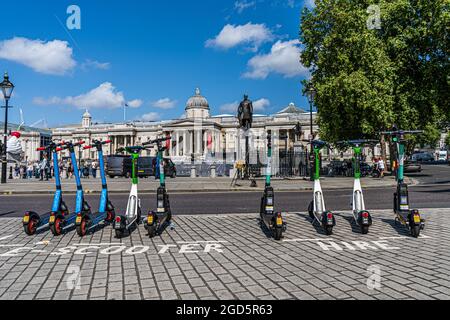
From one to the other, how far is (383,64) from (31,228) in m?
25.7

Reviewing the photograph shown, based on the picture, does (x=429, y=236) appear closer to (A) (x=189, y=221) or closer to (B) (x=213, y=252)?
(B) (x=213, y=252)

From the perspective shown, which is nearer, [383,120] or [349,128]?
[383,120]

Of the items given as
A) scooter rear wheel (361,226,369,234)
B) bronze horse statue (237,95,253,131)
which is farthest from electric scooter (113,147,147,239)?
bronze horse statue (237,95,253,131)

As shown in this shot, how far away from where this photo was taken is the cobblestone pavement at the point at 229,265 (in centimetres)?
373

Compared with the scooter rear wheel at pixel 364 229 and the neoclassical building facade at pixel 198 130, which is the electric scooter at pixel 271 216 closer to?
the scooter rear wheel at pixel 364 229

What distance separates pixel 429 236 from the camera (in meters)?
6.47

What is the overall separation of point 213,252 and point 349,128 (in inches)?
1044

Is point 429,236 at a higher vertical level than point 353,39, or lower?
lower

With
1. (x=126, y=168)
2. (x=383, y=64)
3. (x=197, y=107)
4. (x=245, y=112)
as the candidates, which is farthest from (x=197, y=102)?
(x=245, y=112)

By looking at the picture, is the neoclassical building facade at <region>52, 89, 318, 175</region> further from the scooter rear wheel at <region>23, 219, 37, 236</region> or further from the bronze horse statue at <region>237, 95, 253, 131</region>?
the scooter rear wheel at <region>23, 219, 37, 236</region>

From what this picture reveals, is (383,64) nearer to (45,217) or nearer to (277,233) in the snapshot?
(277,233)

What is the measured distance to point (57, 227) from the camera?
664 centimetres
